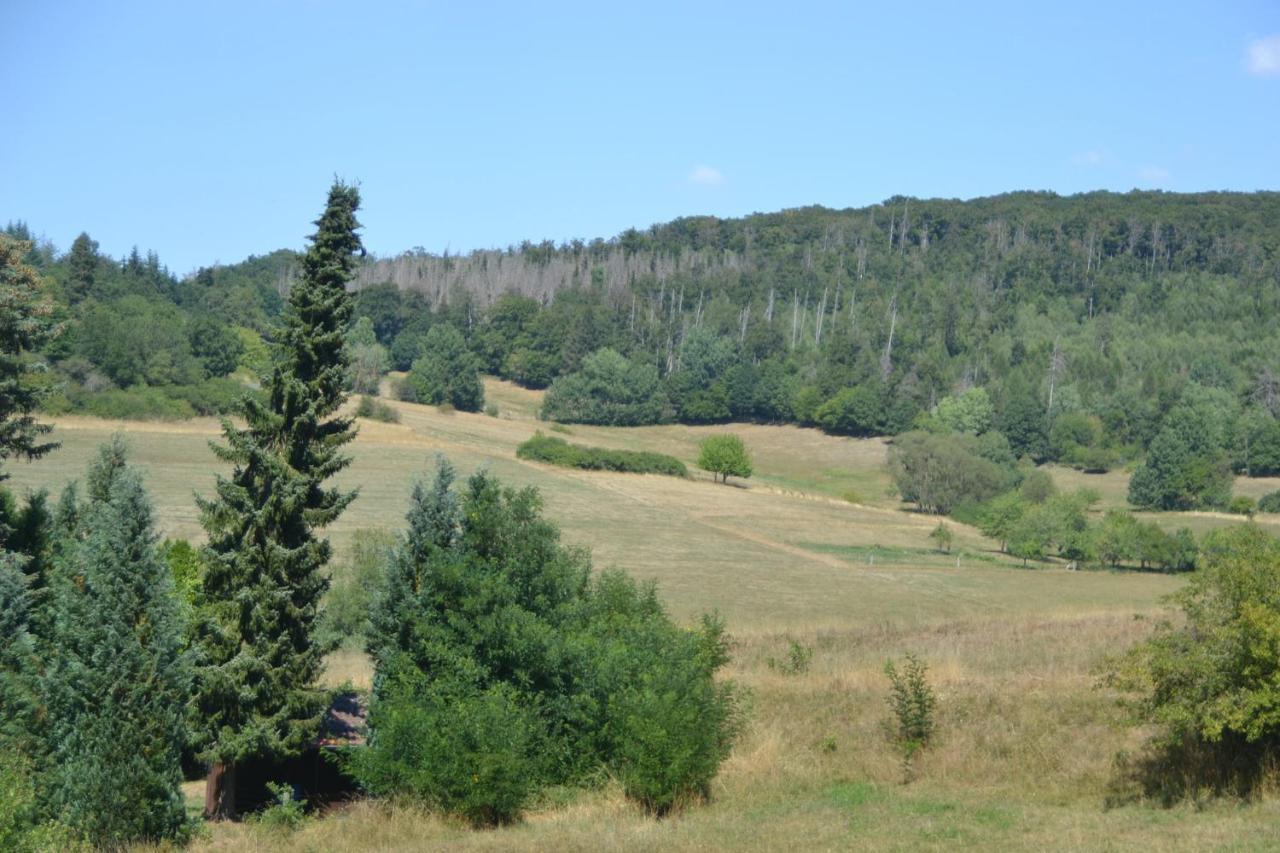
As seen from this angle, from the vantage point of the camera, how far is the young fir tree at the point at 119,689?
72.7ft

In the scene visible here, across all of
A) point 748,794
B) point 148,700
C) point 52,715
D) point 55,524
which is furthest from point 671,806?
point 55,524

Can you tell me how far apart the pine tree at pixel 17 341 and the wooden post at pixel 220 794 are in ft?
45.0

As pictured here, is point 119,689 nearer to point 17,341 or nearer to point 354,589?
point 17,341

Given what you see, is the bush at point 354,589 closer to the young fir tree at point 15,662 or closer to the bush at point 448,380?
the young fir tree at point 15,662

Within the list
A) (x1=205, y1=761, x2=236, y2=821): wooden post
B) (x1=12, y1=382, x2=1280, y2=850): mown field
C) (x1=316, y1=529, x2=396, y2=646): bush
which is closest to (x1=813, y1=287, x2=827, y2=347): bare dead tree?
(x1=12, y1=382, x2=1280, y2=850): mown field

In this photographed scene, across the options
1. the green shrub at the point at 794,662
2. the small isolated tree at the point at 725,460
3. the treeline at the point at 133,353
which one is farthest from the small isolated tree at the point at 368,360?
the green shrub at the point at 794,662

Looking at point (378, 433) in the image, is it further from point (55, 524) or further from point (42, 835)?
point (42, 835)

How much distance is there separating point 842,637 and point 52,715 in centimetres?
2070

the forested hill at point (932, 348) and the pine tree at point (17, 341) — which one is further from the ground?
the forested hill at point (932, 348)

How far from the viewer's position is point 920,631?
35.8 meters

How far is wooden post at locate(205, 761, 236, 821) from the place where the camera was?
26.8 metres

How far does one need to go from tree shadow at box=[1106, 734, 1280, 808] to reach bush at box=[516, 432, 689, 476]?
8122 cm

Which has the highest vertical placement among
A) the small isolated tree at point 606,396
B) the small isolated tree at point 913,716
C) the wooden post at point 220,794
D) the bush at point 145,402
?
the small isolated tree at point 606,396

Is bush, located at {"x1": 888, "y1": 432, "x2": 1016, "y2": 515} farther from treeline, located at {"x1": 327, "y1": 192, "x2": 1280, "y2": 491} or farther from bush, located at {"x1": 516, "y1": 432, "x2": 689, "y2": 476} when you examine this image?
treeline, located at {"x1": 327, "y1": 192, "x2": 1280, "y2": 491}
